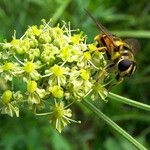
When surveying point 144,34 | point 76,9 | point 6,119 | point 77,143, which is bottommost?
point 77,143

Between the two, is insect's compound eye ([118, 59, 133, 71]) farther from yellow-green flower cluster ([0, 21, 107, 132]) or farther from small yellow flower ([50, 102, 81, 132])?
small yellow flower ([50, 102, 81, 132])

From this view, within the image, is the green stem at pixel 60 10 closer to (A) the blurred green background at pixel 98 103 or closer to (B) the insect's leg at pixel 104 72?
(A) the blurred green background at pixel 98 103

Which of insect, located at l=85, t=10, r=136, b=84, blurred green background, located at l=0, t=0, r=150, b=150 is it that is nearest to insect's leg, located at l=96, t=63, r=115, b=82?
insect, located at l=85, t=10, r=136, b=84

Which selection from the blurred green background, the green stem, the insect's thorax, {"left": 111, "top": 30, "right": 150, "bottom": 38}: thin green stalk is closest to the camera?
the insect's thorax

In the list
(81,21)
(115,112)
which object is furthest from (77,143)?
(81,21)

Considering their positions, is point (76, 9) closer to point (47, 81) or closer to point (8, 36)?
point (8, 36)

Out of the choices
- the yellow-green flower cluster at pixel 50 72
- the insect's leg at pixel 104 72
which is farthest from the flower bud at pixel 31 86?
the insect's leg at pixel 104 72

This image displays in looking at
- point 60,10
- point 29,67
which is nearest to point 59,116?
point 29,67
